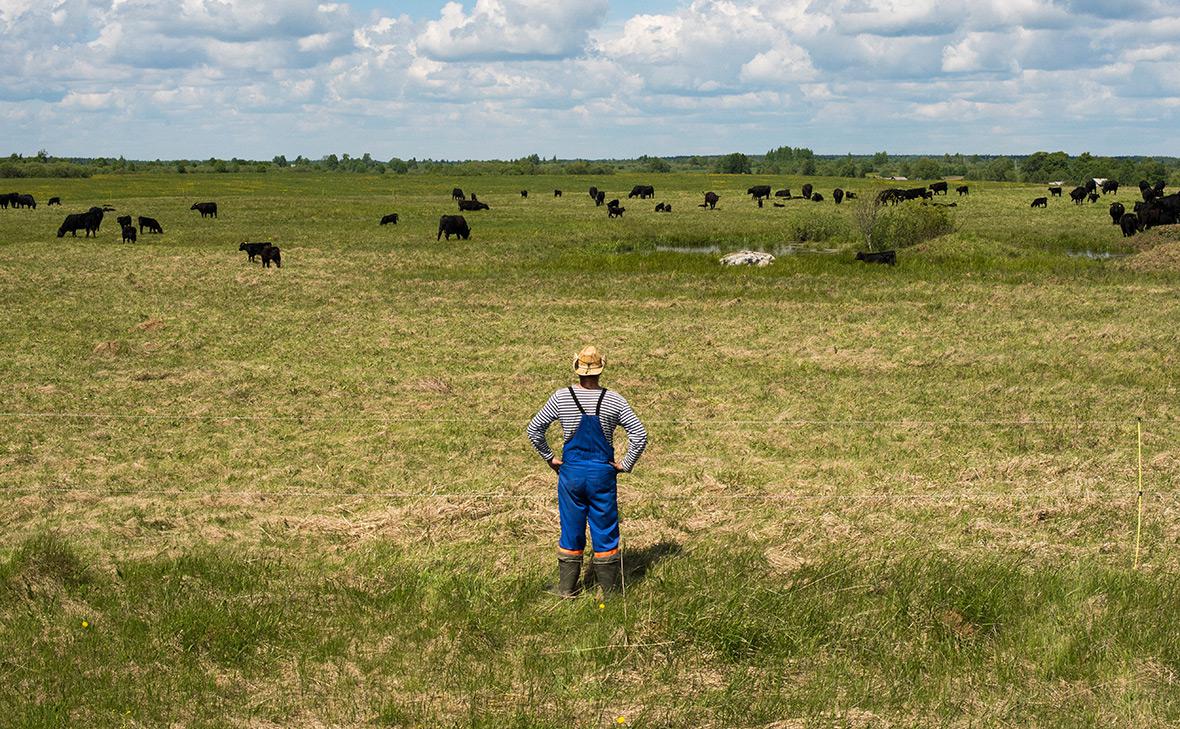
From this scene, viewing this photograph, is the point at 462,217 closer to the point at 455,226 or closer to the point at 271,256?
the point at 455,226

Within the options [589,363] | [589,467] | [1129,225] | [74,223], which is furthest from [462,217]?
[589,467]

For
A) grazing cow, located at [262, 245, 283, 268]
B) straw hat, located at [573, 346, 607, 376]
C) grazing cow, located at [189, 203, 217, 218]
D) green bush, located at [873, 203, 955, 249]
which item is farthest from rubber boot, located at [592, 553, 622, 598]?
grazing cow, located at [189, 203, 217, 218]

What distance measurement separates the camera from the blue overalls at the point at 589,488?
7426 mm

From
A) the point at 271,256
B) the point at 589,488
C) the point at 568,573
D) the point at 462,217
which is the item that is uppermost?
the point at 462,217

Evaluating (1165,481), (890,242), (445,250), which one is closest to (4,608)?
(1165,481)

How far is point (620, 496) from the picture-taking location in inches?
432

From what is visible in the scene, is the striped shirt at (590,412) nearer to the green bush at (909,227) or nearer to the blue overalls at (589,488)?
the blue overalls at (589,488)

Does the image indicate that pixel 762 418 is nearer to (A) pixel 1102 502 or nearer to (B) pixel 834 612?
(A) pixel 1102 502

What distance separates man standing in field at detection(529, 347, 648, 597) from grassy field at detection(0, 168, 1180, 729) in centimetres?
33

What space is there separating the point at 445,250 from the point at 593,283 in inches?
420

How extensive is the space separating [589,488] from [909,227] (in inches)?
1297

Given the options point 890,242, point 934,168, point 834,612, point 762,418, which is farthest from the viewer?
point 934,168

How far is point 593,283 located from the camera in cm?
2908

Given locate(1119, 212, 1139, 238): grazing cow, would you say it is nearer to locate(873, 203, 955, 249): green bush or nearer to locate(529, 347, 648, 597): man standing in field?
locate(873, 203, 955, 249): green bush
